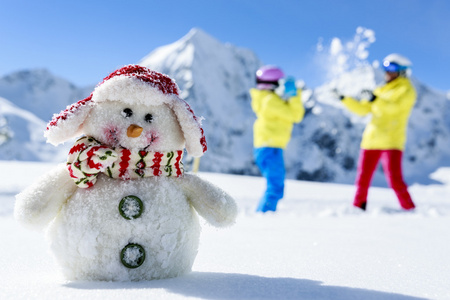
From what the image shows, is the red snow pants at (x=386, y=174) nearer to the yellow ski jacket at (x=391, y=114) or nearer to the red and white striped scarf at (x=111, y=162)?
the yellow ski jacket at (x=391, y=114)

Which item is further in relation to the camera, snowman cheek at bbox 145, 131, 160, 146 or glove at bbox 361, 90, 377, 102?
glove at bbox 361, 90, 377, 102

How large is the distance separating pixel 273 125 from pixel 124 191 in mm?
2693

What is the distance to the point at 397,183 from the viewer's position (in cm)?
375

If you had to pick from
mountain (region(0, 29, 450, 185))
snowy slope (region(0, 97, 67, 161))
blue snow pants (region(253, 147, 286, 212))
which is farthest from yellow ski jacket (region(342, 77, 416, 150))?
mountain (region(0, 29, 450, 185))

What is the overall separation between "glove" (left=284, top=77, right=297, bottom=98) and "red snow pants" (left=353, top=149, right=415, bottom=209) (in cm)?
91

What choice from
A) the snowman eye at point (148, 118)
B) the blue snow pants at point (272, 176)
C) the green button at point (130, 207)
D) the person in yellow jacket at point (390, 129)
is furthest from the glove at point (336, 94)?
the green button at point (130, 207)

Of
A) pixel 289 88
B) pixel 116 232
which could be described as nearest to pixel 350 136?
pixel 289 88

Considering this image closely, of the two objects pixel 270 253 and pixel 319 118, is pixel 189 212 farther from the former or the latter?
pixel 319 118

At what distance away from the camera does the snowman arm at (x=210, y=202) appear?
1271 mm

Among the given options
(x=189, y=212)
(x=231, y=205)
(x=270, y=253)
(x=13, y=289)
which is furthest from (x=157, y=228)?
(x=270, y=253)

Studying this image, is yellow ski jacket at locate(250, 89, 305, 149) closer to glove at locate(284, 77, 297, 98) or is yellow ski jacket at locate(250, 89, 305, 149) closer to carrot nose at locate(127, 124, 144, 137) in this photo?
glove at locate(284, 77, 297, 98)

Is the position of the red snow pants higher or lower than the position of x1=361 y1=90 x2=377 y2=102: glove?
lower

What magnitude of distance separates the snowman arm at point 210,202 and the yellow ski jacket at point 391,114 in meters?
2.91

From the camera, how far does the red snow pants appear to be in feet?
12.3
